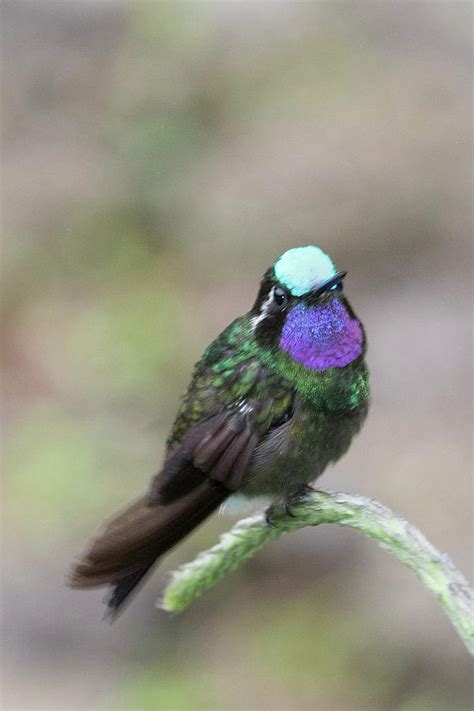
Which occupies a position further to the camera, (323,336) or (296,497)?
(296,497)

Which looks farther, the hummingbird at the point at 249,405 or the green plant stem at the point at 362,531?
the hummingbird at the point at 249,405

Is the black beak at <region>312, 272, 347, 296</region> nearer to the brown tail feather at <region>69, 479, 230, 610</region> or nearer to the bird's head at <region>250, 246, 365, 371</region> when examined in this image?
the bird's head at <region>250, 246, 365, 371</region>

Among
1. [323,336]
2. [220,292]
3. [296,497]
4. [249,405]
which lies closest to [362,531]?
[323,336]

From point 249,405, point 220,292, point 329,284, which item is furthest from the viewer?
point 220,292

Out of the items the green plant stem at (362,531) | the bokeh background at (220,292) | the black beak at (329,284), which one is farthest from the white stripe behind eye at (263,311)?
the bokeh background at (220,292)

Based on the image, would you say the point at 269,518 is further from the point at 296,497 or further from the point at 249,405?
the point at 296,497

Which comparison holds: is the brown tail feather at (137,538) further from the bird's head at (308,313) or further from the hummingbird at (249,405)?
the bird's head at (308,313)

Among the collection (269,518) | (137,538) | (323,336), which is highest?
(323,336)
